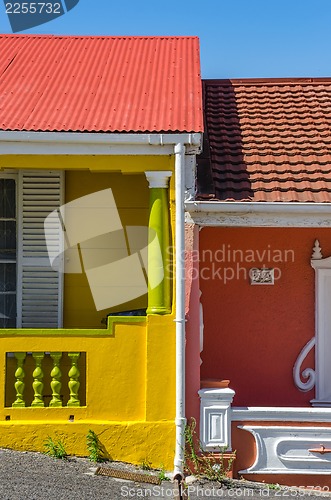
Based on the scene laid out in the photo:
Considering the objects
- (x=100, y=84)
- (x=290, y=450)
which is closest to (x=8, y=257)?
(x=100, y=84)

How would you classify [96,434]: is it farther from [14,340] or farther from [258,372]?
[258,372]

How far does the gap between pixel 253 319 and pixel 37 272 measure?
256cm

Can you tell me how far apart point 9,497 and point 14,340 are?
1685 mm

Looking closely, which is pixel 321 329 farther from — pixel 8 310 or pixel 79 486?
pixel 8 310

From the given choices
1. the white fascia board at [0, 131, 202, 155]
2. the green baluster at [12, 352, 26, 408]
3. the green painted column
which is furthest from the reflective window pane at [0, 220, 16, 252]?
the green painted column

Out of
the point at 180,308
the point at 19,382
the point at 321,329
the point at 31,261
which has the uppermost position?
the point at 31,261

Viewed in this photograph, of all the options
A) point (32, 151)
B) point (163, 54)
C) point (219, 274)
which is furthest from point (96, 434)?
point (163, 54)

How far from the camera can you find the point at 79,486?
6.27 metres

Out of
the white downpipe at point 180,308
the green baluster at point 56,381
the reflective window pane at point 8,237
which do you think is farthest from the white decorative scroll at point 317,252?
the reflective window pane at point 8,237

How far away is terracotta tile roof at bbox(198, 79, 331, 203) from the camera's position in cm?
773

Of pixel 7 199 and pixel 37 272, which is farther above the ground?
pixel 7 199

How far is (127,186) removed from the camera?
856 cm

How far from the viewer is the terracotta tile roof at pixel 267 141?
7727 millimetres

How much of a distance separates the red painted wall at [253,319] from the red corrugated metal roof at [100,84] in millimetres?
1544
